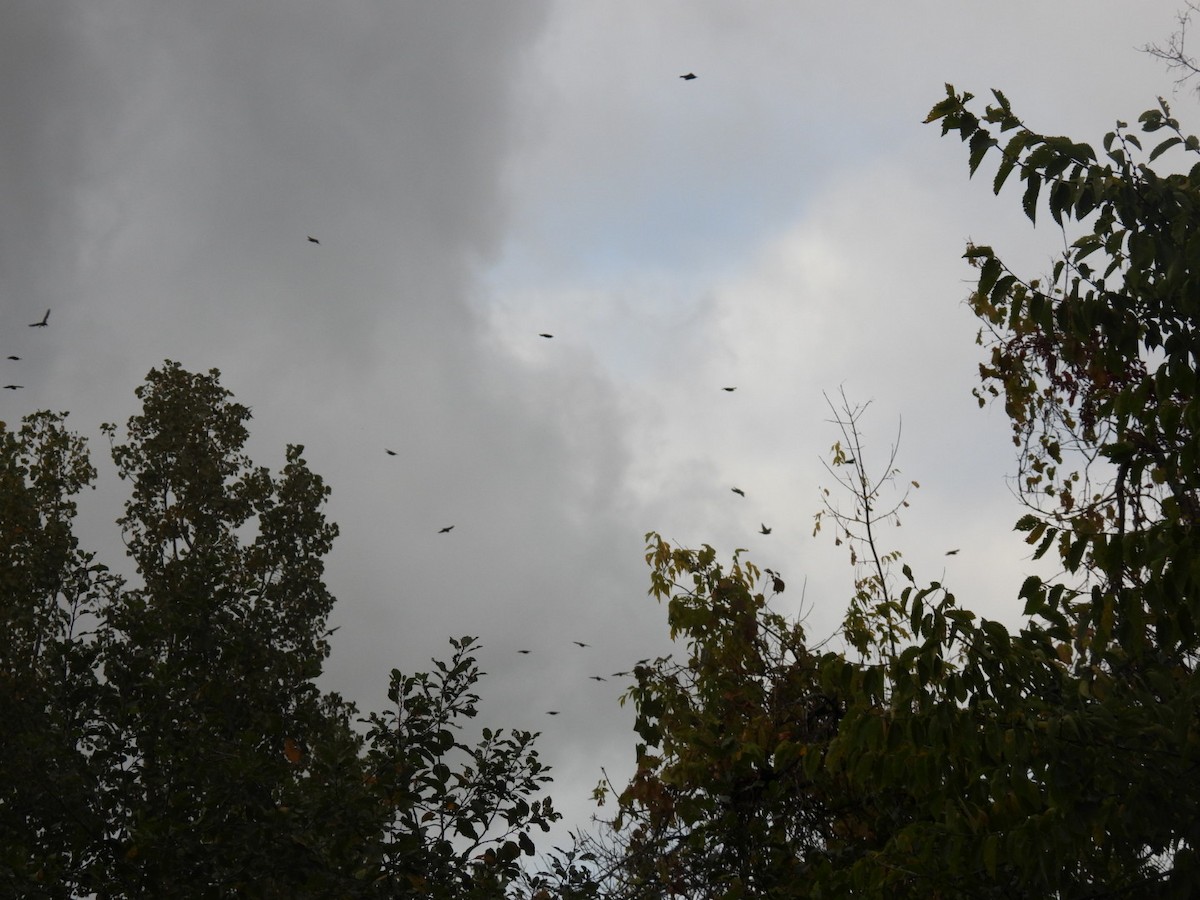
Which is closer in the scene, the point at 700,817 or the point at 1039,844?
the point at 1039,844

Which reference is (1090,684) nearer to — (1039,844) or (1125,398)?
(1039,844)

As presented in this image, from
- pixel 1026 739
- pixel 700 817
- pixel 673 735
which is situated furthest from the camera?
pixel 673 735

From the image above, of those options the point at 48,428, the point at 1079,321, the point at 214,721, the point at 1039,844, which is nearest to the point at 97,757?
the point at 214,721

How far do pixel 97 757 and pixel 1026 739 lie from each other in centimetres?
694

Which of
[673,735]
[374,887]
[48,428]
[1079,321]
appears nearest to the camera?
[1079,321]

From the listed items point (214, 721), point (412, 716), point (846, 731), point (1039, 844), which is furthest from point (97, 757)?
point (1039, 844)

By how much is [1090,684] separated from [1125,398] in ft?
5.29

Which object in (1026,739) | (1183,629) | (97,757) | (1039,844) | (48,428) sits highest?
(48,428)

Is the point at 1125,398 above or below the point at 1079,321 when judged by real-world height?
below

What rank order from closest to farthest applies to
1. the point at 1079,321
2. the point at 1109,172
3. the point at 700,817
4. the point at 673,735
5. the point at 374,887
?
the point at 1109,172 → the point at 1079,321 → the point at 374,887 → the point at 700,817 → the point at 673,735

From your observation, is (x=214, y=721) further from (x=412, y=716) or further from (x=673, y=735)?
(x=673, y=735)

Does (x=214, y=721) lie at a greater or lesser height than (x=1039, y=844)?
greater

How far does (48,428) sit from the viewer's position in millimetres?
19297

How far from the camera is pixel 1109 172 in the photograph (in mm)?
4867
